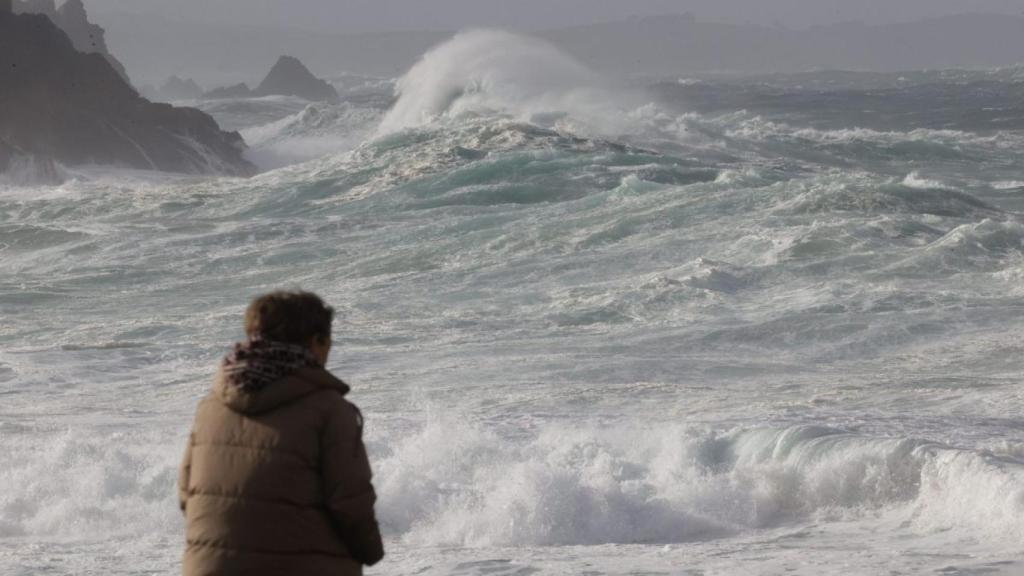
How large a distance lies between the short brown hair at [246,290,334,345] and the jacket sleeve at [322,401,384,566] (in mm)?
177

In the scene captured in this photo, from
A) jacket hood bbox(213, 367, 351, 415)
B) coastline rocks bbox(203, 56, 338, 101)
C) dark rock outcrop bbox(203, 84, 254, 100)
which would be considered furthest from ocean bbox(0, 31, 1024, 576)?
coastline rocks bbox(203, 56, 338, 101)

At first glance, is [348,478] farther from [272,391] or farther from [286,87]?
[286,87]

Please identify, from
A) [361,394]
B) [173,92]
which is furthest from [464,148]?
[173,92]

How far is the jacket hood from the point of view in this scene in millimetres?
3248

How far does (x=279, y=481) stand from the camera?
3.27 meters

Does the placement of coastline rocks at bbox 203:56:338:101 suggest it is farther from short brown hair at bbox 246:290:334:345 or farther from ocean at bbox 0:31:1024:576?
short brown hair at bbox 246:290:334:345

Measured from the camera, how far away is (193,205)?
91.7ft

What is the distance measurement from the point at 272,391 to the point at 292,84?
98.6 m

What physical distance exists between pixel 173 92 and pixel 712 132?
9475cm

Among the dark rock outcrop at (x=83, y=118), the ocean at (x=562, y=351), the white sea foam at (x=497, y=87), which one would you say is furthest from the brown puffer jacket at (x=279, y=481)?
the white sea foam at (x=497, y=87)

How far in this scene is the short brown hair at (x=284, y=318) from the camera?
3303mm

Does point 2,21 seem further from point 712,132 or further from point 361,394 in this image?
point 361,394

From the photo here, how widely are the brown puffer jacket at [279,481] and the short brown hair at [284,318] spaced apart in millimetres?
Answer: 86

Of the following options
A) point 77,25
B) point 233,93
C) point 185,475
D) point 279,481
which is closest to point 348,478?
point 279,481
